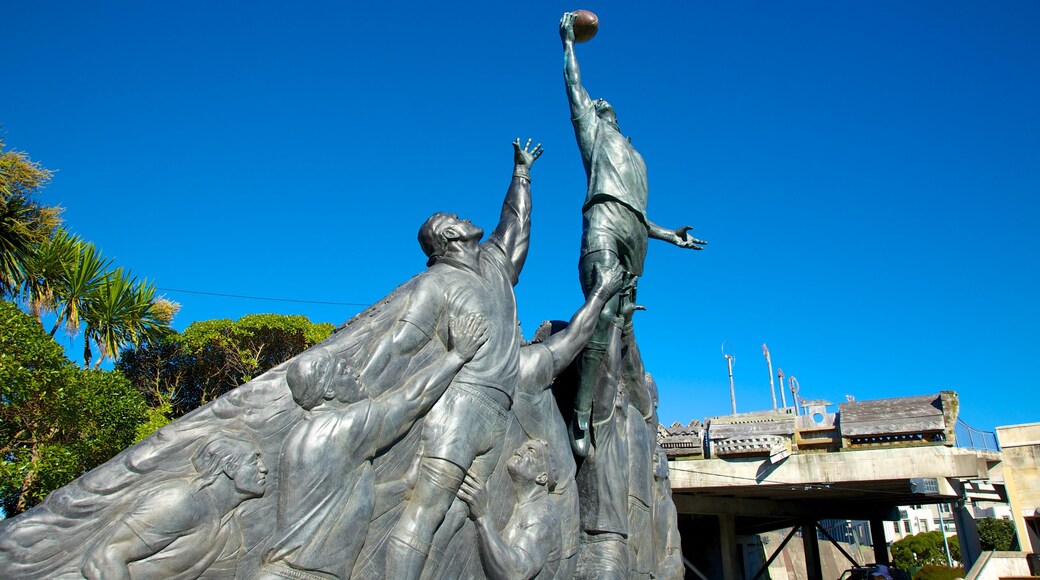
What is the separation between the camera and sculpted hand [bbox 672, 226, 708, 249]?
8883 millimetres

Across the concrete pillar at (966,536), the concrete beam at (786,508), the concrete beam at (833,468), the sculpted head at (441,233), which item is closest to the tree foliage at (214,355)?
the concrete beam at (833,468)

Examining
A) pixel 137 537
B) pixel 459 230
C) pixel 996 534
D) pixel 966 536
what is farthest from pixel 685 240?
pixel 996 534

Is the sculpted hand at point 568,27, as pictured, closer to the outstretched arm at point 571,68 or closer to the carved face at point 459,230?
the outstretched arm at point 571,68

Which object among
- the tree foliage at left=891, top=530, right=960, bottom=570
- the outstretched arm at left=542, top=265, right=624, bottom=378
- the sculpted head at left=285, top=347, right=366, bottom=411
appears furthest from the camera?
the tree foliage at left=891, top=530, right=960, bottom=570

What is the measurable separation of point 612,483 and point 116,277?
9.64 m

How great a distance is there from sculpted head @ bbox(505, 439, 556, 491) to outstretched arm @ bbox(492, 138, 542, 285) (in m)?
1.63

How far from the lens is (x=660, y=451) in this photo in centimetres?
940

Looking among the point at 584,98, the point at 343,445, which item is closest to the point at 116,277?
the point at 584,98

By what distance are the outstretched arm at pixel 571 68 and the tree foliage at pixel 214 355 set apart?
1457 cm

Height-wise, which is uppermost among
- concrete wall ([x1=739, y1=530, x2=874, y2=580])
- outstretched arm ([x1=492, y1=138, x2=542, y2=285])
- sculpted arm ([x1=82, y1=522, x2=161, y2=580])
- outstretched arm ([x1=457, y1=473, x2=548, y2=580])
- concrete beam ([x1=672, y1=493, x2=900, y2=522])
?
concrete wall ([x1=739, y1=530, x2=874, y2=580])

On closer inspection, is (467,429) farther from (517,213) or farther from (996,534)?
(996,534)

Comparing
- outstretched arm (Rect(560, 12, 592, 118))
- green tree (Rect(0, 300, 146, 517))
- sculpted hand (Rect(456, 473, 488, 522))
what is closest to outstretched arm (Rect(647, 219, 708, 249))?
outstretched arm (Rect(560, 12, 592, 118))

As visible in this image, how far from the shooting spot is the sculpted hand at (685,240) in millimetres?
8883

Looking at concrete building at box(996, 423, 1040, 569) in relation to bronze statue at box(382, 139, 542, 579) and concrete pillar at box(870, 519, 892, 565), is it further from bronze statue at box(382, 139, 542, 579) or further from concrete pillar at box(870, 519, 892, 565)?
bronze statue at box(382, 139, 542, 579)
